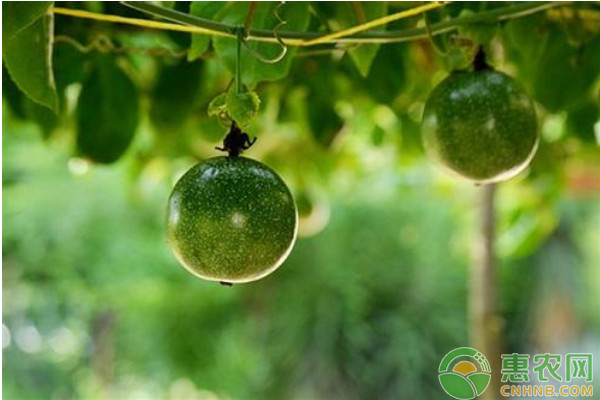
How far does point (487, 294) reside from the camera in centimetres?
125

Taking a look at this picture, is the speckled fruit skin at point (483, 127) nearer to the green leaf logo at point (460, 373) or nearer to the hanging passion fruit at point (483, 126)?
the hanging passion fruit at point (483, 126)

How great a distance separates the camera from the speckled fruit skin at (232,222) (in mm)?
553

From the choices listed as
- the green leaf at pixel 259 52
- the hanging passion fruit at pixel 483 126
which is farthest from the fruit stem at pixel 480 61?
the green leaf at pixel 259 52

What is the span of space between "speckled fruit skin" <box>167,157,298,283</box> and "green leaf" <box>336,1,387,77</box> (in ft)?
0.55

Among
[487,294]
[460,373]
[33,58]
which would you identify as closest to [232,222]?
[33,58]

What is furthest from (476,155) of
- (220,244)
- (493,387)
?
(493,387)

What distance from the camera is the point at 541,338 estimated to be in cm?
456

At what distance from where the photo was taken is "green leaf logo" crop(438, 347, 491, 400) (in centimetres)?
109

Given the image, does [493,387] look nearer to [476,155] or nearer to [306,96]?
[306,96]

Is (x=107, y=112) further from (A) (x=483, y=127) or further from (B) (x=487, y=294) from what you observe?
(B) (x=487, y=294)

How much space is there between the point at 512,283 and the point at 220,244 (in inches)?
168

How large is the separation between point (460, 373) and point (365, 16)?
0.57 meters

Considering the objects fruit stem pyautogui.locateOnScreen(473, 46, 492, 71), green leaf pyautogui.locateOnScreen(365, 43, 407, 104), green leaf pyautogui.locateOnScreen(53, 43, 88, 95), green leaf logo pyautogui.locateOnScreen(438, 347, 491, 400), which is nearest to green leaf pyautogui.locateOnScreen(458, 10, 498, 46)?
fruit stem pyautogui.locateOnScreen(473, 46, 492, 71)

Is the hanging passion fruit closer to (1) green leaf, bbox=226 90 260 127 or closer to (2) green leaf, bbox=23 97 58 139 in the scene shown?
(1) green leaf, bbox=226 90 260 127
